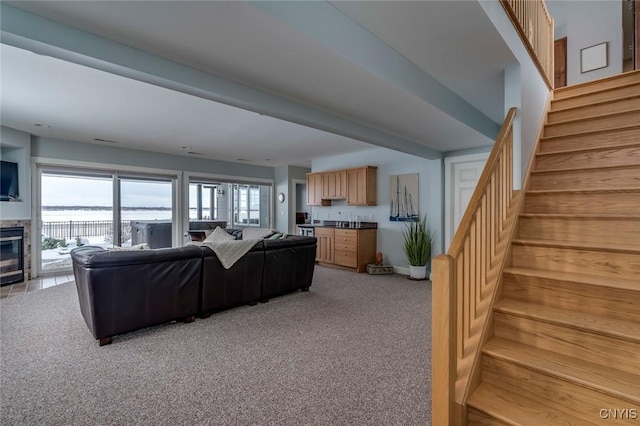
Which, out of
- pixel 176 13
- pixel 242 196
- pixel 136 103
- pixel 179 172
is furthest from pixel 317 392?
pixel 242 196

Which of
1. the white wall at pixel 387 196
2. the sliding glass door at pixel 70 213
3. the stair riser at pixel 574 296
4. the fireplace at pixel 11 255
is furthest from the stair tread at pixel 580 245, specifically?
the sliding glass door at pixel 70 213

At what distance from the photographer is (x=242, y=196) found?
8.34 m

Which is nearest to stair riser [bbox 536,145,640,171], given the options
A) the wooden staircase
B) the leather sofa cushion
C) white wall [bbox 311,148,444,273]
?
the wooden staircase

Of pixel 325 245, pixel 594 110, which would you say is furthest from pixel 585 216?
pixel 325 245

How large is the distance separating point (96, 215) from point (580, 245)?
24.3ft

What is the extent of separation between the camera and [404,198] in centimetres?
593

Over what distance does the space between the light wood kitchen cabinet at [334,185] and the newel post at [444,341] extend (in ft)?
17.4

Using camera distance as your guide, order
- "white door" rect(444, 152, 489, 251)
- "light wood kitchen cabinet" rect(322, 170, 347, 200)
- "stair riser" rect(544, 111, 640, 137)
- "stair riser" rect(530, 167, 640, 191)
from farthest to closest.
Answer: "light wood kitchen cabinet" rect(322, 170, 347, 200) < "white door" rect(444, 152, 489, 251) < "stair riser" rect(544, 111, 640, 137) < "stair riser" rect(530, 167, 640, 191)

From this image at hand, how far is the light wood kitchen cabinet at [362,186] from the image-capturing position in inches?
245

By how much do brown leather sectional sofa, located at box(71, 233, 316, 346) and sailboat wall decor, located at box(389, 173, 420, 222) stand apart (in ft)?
8.97

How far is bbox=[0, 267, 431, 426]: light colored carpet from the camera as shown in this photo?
180cm

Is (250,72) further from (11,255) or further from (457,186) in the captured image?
(11,255)

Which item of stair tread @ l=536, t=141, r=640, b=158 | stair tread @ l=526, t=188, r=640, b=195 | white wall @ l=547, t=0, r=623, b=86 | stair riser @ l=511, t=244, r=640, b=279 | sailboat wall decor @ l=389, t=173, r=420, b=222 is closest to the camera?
stair riser @ l=511, t=244, r=640, b=279
